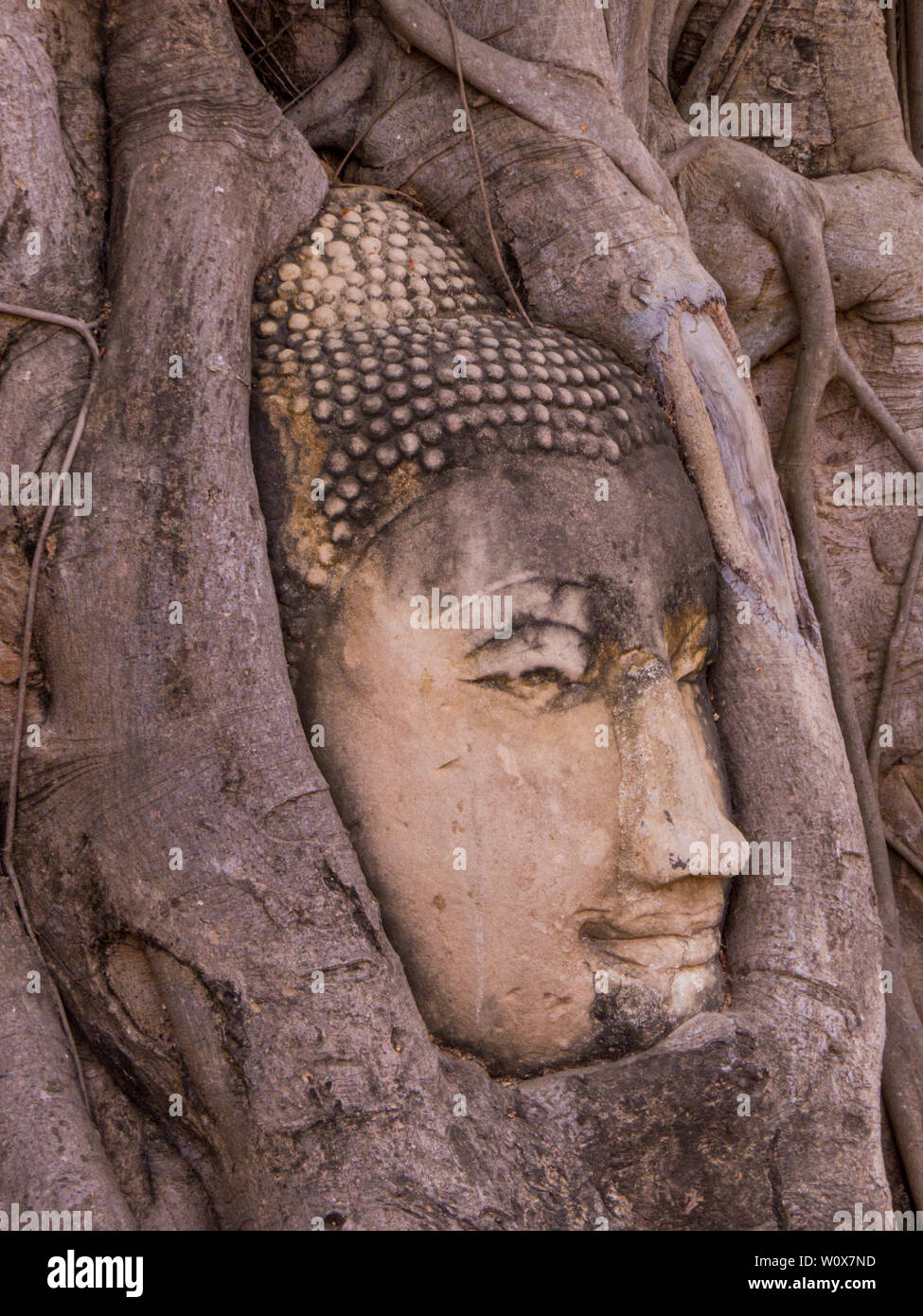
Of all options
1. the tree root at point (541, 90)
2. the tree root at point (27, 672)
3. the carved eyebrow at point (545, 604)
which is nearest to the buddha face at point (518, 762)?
the carved eyebrow at point (545, 604)

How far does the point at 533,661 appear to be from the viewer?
2.05 metres

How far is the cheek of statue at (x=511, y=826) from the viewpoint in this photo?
6.74 feet

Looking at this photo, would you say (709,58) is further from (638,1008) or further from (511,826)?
(638,1008)

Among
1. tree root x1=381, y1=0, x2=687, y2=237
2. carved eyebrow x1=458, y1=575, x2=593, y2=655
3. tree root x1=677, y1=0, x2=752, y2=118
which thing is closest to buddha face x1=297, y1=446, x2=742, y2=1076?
carved eyebrow x1=458, y1=575, x2=593, y2=655

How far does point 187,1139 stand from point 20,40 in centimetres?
188

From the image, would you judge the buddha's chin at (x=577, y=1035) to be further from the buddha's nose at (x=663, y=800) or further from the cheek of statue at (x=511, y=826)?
the buddha's nose at (x=663, y=800)

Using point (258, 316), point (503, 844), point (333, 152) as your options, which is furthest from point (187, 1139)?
point (333, 152)

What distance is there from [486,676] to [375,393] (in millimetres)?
537

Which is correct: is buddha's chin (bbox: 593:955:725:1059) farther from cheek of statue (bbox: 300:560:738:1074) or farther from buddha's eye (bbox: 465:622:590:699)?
buddha's eye (bbox: 465:622:590:699)

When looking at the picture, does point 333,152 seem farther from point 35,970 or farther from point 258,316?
point 35,970

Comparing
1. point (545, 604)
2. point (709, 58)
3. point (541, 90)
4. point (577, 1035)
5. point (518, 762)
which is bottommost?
point (577, 1035)

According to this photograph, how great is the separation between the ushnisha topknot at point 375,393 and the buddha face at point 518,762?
0.05 m

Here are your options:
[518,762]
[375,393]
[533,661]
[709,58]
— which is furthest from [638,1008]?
[709,58]

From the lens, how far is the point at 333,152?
8.59 feet
